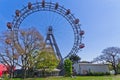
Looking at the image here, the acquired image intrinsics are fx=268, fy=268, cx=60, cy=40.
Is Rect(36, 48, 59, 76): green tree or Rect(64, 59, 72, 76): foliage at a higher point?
Rect(36, 48, 59, 76): green tree

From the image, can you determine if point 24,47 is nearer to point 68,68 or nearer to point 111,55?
point 68,68

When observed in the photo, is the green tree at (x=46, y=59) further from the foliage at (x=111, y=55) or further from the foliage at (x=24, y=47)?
the foliage at (x=111, y=55)

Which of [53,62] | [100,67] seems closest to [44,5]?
[53,62]

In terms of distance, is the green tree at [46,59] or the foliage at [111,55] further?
the foliage at [111,55]

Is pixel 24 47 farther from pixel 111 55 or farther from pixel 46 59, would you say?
pixel 111 55

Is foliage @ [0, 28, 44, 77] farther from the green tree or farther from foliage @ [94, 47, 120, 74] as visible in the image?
foliage @ [94, 47, 120, 74]

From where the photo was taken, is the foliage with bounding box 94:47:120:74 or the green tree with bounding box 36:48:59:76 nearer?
the green tree with bounding box 36:48:59:76

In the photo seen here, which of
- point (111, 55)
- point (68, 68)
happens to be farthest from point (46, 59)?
point (111, 55)

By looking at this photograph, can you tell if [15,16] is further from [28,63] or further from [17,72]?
[17,72]

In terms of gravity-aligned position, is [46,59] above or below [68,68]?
above

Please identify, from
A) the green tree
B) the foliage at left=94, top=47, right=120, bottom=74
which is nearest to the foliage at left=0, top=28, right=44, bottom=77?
the green tree

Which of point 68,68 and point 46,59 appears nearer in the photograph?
point 46,59

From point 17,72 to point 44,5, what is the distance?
965 inches

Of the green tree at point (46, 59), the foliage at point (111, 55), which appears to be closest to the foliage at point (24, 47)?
the green tree at point (46, 59)
